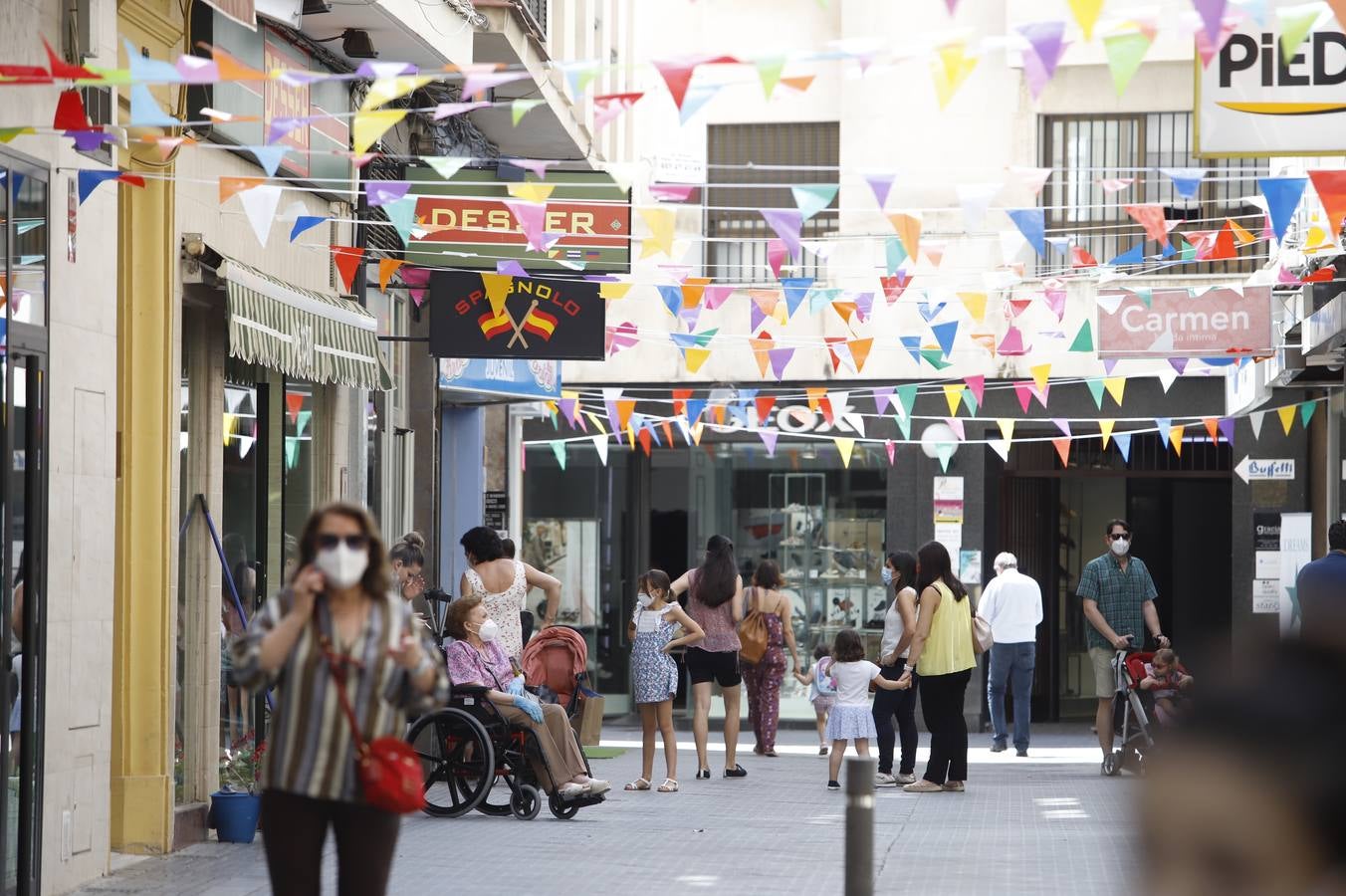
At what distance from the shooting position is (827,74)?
2366 centimetres

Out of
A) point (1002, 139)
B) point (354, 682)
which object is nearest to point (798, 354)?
point (1002, 139)

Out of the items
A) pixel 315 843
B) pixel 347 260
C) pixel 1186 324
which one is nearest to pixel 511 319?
pixel 347 260

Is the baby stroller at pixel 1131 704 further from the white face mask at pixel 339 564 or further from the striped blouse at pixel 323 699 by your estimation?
the white face mask at pixel 339 564

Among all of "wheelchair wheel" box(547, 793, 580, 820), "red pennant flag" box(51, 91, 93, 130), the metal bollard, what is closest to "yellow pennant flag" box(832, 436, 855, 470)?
"wheelchair wheel" box(547, 793, 580, 820)

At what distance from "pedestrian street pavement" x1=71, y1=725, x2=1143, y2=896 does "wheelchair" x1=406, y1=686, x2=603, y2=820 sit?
0.37 ft

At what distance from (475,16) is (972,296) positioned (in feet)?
14.2

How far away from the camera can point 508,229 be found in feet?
47.5

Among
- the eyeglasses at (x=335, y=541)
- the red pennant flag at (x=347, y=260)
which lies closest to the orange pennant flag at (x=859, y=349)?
the red pennant flag at (x=347, y=260)

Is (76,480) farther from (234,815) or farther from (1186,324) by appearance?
(1186,324)

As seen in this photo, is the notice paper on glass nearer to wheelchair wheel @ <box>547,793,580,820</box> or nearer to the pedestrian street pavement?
the pedestrian street pavement

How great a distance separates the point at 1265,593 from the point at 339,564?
15.7 m

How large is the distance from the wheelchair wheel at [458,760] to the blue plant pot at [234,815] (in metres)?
1.47

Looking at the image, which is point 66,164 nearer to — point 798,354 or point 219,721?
point 219,721

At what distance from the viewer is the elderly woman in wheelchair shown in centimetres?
1255
